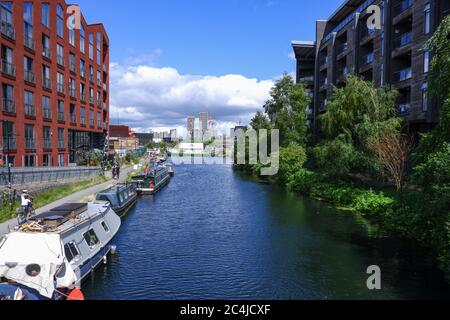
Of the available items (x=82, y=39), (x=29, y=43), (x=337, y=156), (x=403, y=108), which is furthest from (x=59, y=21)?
(x=403, y=108)

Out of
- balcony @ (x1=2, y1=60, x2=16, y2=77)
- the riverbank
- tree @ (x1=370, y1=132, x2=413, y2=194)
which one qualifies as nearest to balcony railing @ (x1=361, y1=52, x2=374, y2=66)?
the riverbank

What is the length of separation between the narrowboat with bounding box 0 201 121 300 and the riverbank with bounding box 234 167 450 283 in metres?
14.9

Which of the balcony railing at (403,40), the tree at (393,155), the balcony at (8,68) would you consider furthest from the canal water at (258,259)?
the balcony railing at (403,40)

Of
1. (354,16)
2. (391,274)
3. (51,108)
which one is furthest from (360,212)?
(51,108)

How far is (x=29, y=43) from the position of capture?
1634 inches

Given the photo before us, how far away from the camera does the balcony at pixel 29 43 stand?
4062 cm

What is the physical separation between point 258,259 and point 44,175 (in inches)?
871

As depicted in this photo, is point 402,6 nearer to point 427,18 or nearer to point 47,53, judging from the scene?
point 427,18

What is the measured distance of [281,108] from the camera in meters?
61.6

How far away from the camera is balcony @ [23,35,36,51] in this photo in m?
40.6

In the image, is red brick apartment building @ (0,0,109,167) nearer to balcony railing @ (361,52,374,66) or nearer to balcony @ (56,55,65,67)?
balcony @ (56,55,65,67)

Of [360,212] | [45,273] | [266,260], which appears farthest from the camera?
[360,212]

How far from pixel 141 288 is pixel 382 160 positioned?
20067 millimetres

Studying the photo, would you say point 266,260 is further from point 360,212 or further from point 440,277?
point 360,212
